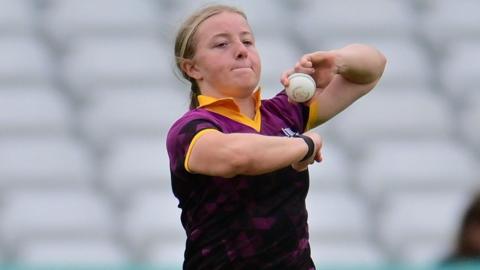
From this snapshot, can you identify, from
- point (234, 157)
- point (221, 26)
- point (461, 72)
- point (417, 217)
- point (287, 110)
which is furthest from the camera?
point (461, 72)

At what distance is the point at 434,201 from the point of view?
24.9ft

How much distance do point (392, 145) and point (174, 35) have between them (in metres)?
3.93

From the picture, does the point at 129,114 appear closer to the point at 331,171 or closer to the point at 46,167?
the point at 46,167

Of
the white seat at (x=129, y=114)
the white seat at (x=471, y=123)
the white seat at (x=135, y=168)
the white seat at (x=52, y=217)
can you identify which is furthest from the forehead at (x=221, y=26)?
the white seat at (x=471, y=123)

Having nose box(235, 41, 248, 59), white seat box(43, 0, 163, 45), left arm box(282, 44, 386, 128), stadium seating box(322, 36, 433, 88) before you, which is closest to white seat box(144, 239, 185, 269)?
white seat box(43, 0, 163, 45)

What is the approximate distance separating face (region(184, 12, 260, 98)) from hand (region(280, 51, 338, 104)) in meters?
0.12

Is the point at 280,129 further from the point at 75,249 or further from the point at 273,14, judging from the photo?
the point at 273,14

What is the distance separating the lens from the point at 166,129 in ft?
25.0

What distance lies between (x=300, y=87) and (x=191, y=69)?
1.11 feet

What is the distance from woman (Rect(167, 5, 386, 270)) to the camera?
12.5ft

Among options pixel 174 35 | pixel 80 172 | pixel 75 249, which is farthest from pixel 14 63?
pixel 174 35

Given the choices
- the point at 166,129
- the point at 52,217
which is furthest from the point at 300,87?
the point at 166,129

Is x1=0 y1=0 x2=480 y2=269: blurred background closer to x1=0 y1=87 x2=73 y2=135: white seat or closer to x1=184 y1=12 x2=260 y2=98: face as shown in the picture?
x1=0 y1=87 x2=73 y2=135: white seat

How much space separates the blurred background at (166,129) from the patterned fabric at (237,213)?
2687 mm
